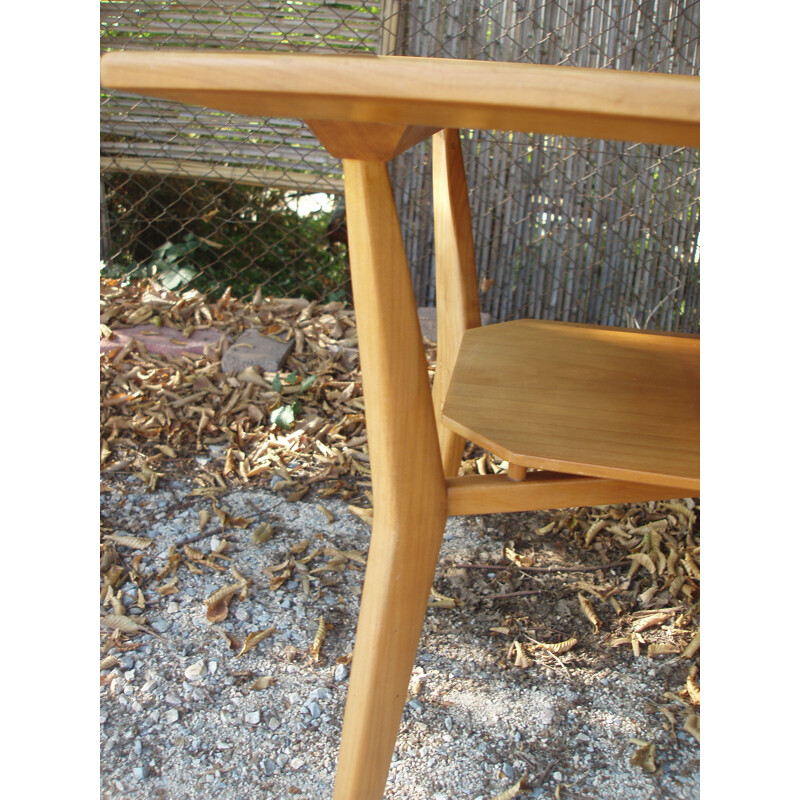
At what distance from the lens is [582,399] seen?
0.98 metres

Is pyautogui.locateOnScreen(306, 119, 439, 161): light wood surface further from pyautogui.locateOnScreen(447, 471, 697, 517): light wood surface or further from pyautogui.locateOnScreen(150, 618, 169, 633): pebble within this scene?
pyautogui.locateOnScreen(150, 618, 169, 633): pebble

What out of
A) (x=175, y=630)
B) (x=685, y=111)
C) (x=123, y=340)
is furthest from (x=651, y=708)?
(x=123, y=340)

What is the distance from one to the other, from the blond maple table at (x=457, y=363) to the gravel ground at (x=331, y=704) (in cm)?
26

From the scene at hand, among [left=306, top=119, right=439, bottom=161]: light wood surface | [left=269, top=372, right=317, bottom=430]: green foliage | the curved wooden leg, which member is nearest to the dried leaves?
[left=269, top=372, right=317, bottom=430]: green foliage

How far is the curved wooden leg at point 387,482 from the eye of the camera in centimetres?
71

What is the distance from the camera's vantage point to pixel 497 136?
286cm

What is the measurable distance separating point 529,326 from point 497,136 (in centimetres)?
178

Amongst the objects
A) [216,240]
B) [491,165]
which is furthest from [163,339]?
[491,165]

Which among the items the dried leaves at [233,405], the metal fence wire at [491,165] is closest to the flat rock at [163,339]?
the dried leaves at [233,405]

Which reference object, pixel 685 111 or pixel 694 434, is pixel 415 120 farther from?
pixel 694 434

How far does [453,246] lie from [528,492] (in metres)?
0.58

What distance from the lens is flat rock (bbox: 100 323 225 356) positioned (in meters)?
2.42

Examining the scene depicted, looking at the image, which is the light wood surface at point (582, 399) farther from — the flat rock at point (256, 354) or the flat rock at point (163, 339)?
the flat rock at point (163, 339)

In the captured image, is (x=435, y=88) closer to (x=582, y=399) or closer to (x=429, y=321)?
(x=582, y=399)
